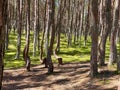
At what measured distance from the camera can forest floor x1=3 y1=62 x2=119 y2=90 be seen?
1565 cm

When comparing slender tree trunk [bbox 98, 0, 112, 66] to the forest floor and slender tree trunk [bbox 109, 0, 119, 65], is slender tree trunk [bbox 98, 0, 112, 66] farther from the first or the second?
the forest floor

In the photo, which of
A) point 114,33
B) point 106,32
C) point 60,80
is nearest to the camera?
point 60,80

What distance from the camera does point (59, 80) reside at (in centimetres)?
Answer: 1797

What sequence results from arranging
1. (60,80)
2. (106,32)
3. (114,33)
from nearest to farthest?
(60,80) → (114,33) → (106,32)

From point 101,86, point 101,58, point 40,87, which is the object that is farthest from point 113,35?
point 40,87

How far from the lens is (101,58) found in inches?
780

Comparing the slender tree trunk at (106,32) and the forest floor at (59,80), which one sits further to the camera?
the slender tree trunk at (106,32)

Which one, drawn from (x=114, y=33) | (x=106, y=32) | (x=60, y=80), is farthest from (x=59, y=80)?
(x=114, y=33)

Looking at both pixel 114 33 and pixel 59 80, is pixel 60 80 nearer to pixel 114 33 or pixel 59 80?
pixel 59 80

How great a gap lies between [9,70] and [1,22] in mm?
18969

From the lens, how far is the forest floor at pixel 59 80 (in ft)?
51.3

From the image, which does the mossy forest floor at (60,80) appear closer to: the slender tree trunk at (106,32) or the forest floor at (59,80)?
the forest floor at (59,80)

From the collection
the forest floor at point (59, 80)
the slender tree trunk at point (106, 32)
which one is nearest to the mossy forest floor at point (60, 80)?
the forest floor at point (59, 80)

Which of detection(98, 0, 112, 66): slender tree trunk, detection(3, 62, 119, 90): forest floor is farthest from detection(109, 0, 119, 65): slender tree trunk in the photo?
detection(3, 62, 119, 90): forest floor
